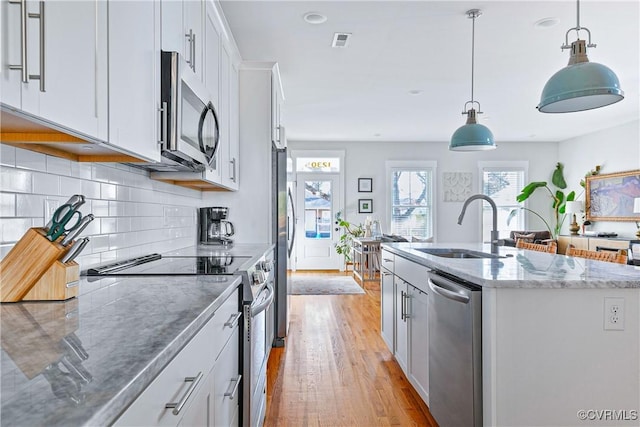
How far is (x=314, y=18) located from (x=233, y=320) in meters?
2.46

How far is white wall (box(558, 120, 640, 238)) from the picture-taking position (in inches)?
258

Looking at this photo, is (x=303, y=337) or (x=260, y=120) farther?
(x=303, y=337)

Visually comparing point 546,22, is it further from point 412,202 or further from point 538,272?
point 412,202

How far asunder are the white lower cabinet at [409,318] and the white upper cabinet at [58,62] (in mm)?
1775

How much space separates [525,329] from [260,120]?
2.50 m

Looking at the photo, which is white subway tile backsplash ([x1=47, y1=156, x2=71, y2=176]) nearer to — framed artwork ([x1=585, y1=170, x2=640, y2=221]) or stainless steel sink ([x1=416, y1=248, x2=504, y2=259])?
stainless steel sink ([x1=416, y1=248, x2=504, y2=259])

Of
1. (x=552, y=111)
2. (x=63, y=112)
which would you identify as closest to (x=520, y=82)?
(x=552, y=111)

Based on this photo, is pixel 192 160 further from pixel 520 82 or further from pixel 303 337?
pixel 520 82

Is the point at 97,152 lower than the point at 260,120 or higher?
lower

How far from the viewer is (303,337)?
3.72 meters

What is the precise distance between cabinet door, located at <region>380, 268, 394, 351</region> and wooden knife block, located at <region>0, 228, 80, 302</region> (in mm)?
2319

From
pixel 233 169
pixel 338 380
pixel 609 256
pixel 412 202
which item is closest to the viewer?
pixel 609 256

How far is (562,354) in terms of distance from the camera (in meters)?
1.56
